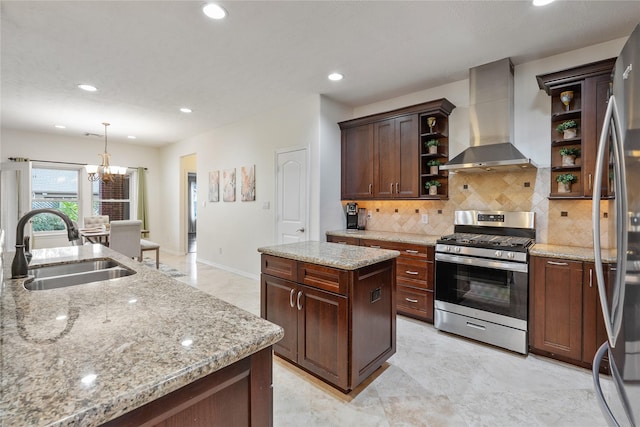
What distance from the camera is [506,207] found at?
126 inches

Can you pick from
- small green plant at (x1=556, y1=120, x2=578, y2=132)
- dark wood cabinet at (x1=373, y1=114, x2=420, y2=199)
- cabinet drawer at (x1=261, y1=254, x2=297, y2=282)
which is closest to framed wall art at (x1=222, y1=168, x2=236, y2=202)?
dark wood cabinet at (x1=373, y1=114, x2=420, y2=199)

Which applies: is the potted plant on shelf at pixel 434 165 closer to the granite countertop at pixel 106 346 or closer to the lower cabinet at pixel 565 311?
the lower cabinet at pixel 565 311

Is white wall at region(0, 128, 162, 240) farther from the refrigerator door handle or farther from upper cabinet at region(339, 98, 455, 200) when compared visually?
the refrigerator door handle

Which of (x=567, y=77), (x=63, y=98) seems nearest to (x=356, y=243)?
(x=567, y=77)

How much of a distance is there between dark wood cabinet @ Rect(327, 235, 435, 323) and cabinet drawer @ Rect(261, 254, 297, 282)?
157 cm

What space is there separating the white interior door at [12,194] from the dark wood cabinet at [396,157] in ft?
20.5

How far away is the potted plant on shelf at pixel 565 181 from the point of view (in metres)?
2.76

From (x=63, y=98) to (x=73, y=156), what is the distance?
3015mm

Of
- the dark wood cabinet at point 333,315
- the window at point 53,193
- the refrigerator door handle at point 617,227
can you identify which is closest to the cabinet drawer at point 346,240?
the dark wood cabinet at point 333,315

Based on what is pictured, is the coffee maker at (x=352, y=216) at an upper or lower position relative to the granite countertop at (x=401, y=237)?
upper

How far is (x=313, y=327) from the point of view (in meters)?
2.10

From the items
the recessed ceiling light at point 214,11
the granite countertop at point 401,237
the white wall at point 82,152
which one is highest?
the recessed ceiling light at point 214,11

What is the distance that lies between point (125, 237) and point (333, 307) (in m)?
4.28

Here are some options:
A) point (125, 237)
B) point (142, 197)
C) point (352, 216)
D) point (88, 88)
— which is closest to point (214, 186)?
point (125, 237)
